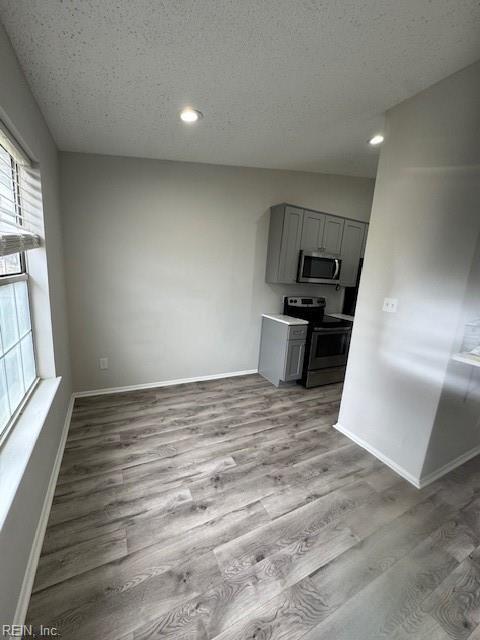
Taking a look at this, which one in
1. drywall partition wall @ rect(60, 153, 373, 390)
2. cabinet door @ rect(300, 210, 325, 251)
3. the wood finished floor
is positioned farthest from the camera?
cabinet door @ rect(300, 210, 325, 251)

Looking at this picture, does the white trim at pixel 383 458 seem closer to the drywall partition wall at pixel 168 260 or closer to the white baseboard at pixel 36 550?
the drywall partition wall at pixel 168 260

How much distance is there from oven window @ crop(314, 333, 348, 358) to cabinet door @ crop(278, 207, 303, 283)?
838 millimetres

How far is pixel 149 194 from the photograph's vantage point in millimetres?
2814

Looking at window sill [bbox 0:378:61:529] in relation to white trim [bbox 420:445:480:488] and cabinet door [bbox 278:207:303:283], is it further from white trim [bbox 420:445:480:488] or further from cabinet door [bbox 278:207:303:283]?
cabinet door [bbox 278:207:303:283]

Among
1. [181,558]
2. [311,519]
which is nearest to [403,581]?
[311,519]

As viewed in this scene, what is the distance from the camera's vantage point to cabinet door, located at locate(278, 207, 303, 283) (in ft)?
10.5

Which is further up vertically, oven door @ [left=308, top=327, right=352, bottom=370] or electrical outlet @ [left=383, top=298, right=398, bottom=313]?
electrical outlet @ [left=383, top=298, right=398, bottom=313]

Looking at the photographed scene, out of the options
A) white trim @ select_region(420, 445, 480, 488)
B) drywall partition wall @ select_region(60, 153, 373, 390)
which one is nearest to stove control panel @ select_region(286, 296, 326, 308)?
drywall partition wall @ select_region(60, 153, 373, 390)

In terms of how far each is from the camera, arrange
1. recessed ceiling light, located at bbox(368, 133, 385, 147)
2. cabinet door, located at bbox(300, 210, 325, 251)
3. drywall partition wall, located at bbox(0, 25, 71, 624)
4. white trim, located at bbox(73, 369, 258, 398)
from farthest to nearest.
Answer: cabinet door, located at bbox(300, 210, 325, 251) < white trim, located at bbox(73, 369, 258, 398) < recessed ceiling light, located at bbox(368, 133, 385, 147) < drywall partition wall, located at bbox(0, 25, 71, 624)

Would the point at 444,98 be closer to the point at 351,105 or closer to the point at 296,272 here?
the point at 351,105

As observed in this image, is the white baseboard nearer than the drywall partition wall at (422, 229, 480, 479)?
Yes

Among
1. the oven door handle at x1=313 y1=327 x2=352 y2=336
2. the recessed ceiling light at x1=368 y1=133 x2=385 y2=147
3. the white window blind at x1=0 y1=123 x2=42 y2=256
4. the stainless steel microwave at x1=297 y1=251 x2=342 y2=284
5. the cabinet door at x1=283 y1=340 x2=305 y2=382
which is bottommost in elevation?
the cabinet door at x1=283 y1=340 x2=305 y2=382

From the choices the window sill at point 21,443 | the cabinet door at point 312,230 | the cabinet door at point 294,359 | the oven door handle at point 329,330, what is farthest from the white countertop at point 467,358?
the window sill at point 21,443

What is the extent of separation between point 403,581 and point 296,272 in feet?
9.24
